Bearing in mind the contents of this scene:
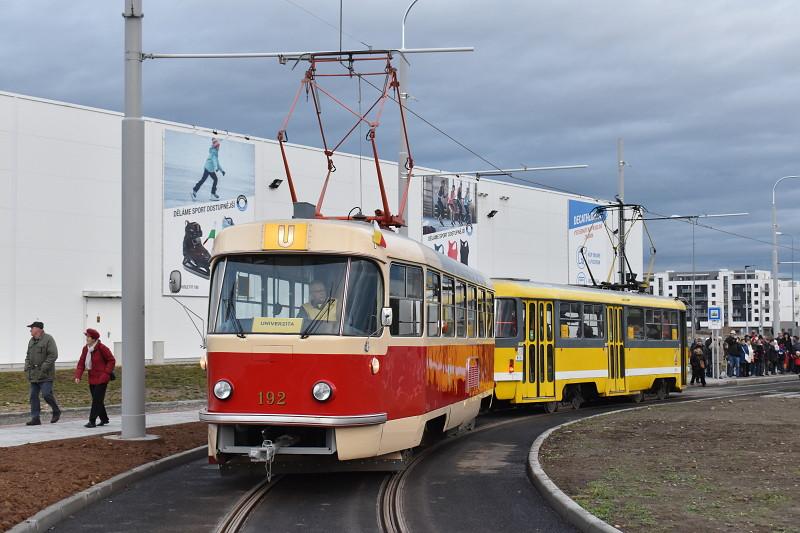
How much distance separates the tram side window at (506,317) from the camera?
2293 centimetres

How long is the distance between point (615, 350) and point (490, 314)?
864 cm

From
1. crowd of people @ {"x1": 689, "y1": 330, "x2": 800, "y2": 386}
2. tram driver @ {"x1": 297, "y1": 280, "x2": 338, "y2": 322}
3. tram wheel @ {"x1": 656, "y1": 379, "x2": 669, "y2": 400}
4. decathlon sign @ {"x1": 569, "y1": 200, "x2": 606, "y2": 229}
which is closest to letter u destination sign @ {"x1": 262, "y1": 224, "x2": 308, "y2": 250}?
tram driver @ {"x1": 297, "y1": 280, "x2": 338, "y2": 322}

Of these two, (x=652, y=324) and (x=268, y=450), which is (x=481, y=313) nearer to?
(x=268, y=450)

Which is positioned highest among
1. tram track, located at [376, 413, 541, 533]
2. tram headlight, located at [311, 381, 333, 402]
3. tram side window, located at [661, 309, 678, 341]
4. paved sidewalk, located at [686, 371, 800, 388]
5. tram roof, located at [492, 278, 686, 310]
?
tram roof, located at [492, 278, 686, 310]

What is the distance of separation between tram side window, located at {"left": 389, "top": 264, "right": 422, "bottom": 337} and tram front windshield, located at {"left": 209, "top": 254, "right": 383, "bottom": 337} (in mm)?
394

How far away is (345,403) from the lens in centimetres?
1116

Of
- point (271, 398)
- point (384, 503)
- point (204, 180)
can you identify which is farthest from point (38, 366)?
point (204, 180)

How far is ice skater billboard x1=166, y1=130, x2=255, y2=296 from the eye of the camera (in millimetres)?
41250

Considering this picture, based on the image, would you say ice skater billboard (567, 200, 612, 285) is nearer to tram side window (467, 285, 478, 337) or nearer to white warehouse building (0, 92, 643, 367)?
white warehouse building (0, 92, 643, 367)

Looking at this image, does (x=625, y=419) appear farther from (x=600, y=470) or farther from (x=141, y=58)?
(x=141, y=58)

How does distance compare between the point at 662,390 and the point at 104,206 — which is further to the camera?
the point at 104,206

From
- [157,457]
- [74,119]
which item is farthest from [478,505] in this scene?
[74,119]

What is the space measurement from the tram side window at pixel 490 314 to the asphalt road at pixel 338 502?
13.3 ft

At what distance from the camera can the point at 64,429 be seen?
17641 mm
